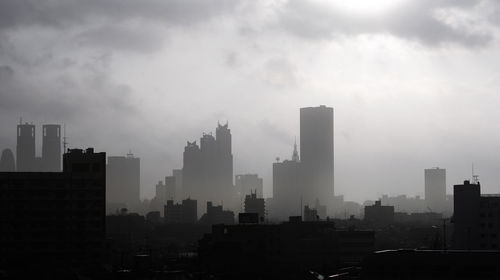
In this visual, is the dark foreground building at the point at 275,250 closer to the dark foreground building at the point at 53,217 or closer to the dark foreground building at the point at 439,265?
the dark foreground building at the point at 53,217

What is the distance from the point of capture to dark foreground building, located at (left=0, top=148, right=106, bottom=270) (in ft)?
266

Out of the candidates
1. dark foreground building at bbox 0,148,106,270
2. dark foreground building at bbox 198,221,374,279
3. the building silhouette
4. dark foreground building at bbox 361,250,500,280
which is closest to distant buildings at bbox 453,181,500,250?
dark foreground building at bbox 198,221,374,279

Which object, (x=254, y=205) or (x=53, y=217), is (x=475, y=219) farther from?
(x=254, y=205)

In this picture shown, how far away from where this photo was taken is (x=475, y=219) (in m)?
84.5

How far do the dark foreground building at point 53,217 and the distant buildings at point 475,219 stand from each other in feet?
107

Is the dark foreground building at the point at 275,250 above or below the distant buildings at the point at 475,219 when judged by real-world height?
below

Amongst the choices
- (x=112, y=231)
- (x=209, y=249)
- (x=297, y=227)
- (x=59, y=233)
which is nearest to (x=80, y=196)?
(x=59, y=233)

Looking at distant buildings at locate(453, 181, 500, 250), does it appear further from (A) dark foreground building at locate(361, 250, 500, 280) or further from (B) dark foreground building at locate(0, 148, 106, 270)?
(B) dark foreground building at locate(0, 148, 106, 270)

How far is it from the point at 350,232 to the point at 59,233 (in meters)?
35.8

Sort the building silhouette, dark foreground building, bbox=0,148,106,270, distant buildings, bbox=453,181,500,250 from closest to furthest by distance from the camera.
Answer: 1. dark foreground building, bbox=0,148,106,270
2. distant buildings, bbox=453,181,500,250
3. the building silhouette

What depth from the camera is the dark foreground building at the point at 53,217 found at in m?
81.0

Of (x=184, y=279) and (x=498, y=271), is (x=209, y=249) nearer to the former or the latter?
(x=184, y=279)

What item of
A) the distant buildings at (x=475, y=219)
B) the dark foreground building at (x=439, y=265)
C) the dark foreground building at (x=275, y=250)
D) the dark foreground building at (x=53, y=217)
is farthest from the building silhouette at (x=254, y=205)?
the dark foreground building at (x=439, y=265)

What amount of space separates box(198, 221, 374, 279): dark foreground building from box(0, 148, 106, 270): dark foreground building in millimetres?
10507
